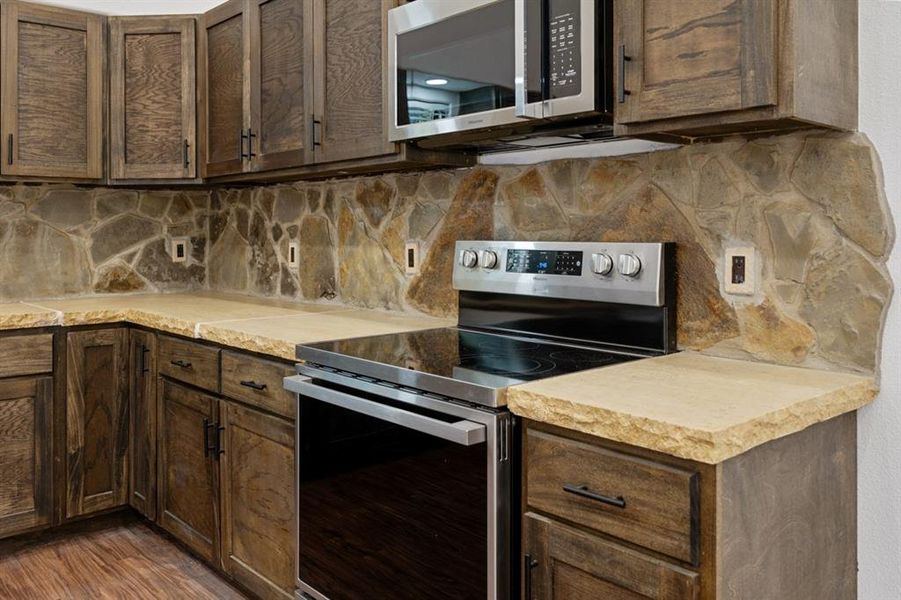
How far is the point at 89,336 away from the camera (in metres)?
2.84

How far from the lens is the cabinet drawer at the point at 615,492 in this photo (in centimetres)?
120

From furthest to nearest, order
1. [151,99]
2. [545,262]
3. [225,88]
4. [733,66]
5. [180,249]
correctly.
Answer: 1. [180,249]
2. [151,99]
3. [225,88]
4. [545,262]
5. [733,66]

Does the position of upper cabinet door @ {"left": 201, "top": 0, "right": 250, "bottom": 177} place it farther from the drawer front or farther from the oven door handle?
the oven door handle

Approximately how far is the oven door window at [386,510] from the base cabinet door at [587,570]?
4.1 inches

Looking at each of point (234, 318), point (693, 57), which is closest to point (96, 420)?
point (234, 318)

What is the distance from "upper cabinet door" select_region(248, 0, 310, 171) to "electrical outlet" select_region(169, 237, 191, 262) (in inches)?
44.2

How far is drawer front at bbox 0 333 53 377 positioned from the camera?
2.64m

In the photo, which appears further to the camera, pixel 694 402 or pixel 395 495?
pixel 395 495

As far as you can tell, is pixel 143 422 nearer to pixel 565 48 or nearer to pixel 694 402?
pixel 565 48

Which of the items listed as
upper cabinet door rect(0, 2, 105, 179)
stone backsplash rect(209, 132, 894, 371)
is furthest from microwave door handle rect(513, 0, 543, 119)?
upper cabinet door rect(0, 2, 105, 179)

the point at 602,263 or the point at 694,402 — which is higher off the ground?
the point at 602,263

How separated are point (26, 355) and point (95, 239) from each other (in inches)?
38.3

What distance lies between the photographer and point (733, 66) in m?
1.40

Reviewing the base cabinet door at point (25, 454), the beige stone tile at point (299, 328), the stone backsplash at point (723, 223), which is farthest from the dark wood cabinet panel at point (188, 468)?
the stone backsplash at point (723, 223)
